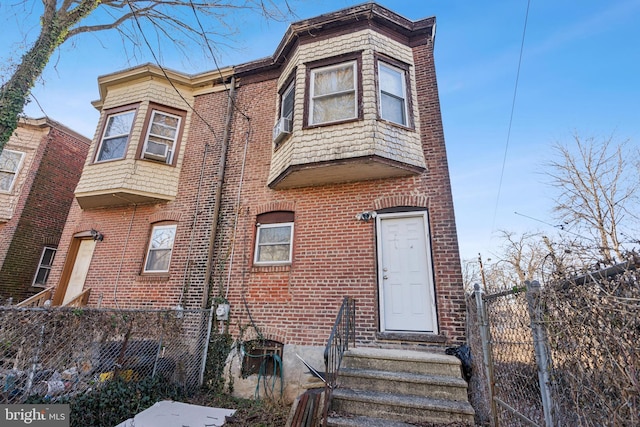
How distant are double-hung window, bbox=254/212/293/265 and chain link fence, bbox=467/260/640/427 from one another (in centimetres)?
445

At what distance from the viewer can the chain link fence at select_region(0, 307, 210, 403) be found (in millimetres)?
3410

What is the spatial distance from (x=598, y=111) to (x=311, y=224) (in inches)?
419

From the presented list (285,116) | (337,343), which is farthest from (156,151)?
(337,343)

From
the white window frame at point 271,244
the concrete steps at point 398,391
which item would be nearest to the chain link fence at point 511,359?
the concrete steps at point 398,391

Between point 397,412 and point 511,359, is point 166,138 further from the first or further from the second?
point 511,359

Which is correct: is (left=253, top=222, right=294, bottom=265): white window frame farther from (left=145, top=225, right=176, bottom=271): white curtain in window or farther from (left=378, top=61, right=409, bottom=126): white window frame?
(left=378, top=61, right=409, bottom=126): white window frame

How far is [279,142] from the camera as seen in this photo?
22.9 ft

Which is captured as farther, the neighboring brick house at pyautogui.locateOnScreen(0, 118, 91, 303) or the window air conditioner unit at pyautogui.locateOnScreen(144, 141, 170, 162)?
the neighboring brick house at pyautogui.locateOnScreen(0, 118, 91, 303)

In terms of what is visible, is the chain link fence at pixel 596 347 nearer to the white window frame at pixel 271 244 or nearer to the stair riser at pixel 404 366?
the stair riser at pixel 404 366

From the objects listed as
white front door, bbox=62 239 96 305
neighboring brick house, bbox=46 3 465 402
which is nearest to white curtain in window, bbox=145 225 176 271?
neighboring brick house, bbox=46 3 465 402

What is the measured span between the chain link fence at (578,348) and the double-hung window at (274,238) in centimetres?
445

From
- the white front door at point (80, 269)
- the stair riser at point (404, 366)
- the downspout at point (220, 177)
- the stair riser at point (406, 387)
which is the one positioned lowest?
the stair riser at point (406, 387)

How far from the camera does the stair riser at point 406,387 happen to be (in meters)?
3.72

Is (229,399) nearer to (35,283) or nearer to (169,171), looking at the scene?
(169,171)
